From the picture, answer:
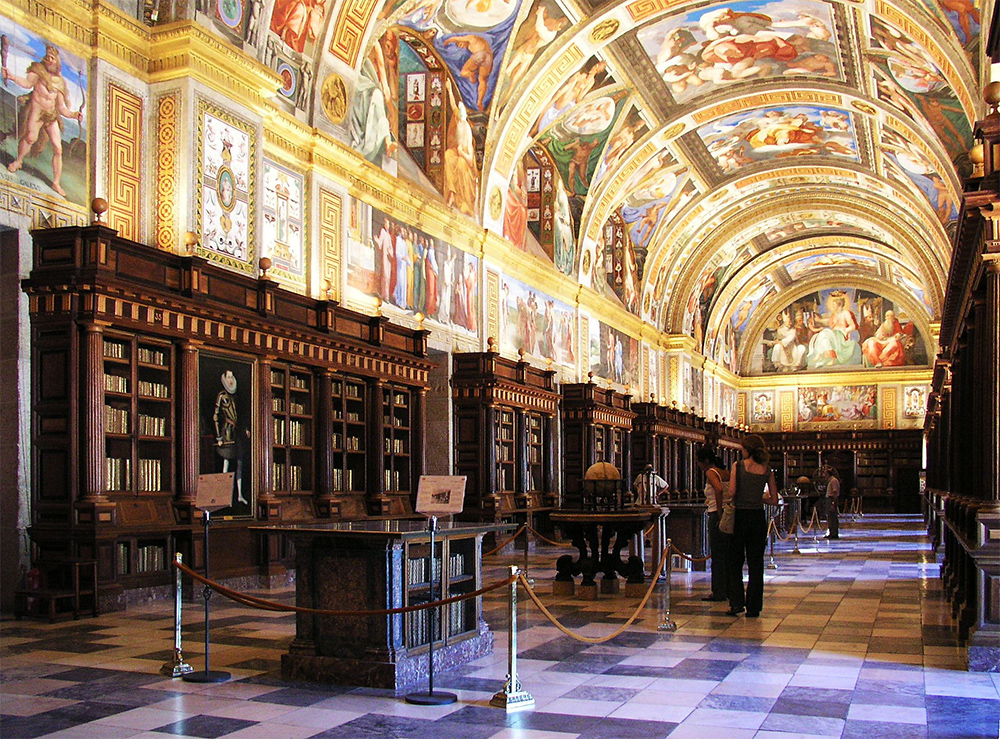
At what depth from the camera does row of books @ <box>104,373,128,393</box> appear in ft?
34.8

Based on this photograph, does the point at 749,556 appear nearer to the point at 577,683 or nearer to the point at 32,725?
the point at 577,683

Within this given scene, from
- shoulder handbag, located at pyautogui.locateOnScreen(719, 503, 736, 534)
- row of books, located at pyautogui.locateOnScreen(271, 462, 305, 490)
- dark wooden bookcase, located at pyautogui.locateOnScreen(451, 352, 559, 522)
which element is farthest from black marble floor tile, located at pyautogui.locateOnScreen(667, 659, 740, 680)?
dark wooden bookcase, located at pyautogui.locateOnScreen(451, 352, 559, 522)

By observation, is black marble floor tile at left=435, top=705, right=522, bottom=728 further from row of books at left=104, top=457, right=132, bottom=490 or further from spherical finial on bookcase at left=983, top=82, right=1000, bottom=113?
spherical finial on bookcase at left=983, top=82, right=1000, bottom=113

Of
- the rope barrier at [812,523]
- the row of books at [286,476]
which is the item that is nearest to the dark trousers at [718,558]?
the row of books at [286,476]

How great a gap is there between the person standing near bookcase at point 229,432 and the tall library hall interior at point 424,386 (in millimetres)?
58

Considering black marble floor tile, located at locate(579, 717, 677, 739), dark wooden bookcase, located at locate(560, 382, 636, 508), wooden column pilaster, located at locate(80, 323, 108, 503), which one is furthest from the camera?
dark wooden bookcase, located at locate(560, 382, 636, 508)

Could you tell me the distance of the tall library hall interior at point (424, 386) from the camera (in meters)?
7.11

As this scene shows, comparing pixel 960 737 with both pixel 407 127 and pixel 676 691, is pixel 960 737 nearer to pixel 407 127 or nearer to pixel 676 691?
pixel 676 691

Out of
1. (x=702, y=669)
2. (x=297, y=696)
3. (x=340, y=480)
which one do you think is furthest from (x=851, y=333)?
(x=297, y=696)

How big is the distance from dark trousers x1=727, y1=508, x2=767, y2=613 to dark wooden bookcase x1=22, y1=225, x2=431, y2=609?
4.94 m

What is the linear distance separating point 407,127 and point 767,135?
13.8 meters

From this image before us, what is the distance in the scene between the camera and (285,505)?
13.6 metres

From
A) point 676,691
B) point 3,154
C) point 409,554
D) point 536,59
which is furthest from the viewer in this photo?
point 536,59

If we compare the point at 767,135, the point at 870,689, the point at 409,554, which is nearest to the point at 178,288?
the point at 409,554
